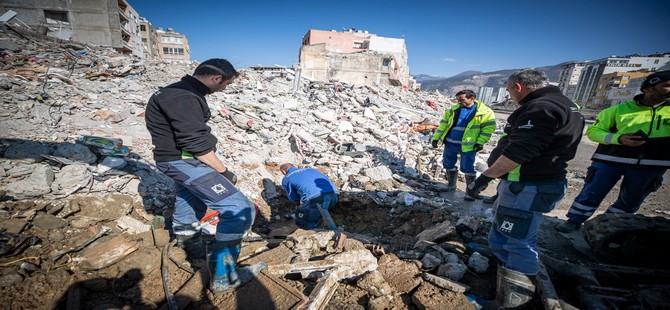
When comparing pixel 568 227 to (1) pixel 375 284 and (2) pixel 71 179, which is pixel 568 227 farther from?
(2) pixel 71 179

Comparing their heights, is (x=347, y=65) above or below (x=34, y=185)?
above

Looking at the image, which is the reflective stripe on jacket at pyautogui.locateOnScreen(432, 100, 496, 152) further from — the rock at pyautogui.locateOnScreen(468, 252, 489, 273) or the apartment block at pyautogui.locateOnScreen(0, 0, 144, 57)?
the apartment block at pyautogui.locateOnScreen(0, 0, 144, 57)

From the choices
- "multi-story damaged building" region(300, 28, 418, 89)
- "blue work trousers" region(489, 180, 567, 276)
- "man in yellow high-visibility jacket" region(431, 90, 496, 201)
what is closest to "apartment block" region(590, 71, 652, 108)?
"multi-story damaged building" region(300, 28, 418, 89)

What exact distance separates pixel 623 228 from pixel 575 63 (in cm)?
7385

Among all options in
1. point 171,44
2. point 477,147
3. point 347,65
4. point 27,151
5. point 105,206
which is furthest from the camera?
point 171,44

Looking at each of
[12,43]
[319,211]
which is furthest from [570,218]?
[12,43]

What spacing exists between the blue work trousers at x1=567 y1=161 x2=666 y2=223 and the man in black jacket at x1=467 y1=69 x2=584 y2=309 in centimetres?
173

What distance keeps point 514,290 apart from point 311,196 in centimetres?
242

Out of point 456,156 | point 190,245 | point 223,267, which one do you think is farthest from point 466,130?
point 190,245

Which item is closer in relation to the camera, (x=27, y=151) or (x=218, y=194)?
(x=218, y=194)

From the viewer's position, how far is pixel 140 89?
7094 mm

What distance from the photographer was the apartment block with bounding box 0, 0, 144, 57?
18.8 meters

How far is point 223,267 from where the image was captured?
1.76 m

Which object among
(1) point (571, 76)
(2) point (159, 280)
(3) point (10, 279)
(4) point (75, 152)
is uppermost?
(1) point (571, 76)
